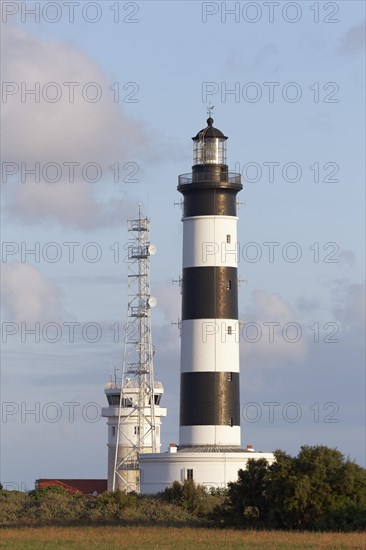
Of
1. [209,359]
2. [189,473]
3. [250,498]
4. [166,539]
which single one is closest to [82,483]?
[189,473]

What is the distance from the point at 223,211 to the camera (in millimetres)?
55344

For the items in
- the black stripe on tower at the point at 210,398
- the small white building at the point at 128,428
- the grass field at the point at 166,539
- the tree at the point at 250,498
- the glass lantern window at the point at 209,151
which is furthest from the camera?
the small white building at the point at 128,428

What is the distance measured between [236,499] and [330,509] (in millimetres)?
3470

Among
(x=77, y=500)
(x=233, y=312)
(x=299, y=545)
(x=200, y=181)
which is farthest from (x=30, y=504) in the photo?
(x=299, y=545)

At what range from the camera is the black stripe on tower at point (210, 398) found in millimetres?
53562

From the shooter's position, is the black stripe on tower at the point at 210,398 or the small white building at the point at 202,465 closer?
the black stripe on tower at the point at 210,398

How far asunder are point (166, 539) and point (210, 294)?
17.8 m

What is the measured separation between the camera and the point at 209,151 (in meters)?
57.2

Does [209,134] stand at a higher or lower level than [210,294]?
higher

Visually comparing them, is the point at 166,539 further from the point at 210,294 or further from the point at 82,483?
the point at 82,483

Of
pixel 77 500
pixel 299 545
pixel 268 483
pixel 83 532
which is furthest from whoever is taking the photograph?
pixel 77 500

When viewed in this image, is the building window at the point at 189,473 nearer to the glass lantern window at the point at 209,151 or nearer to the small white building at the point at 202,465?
the small white building at the point at 202,465

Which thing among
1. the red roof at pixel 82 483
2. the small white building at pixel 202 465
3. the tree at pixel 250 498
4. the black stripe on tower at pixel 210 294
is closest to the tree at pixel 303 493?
the tree at pixel 250 498

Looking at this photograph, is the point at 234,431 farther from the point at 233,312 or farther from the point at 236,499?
the point at 236,499
